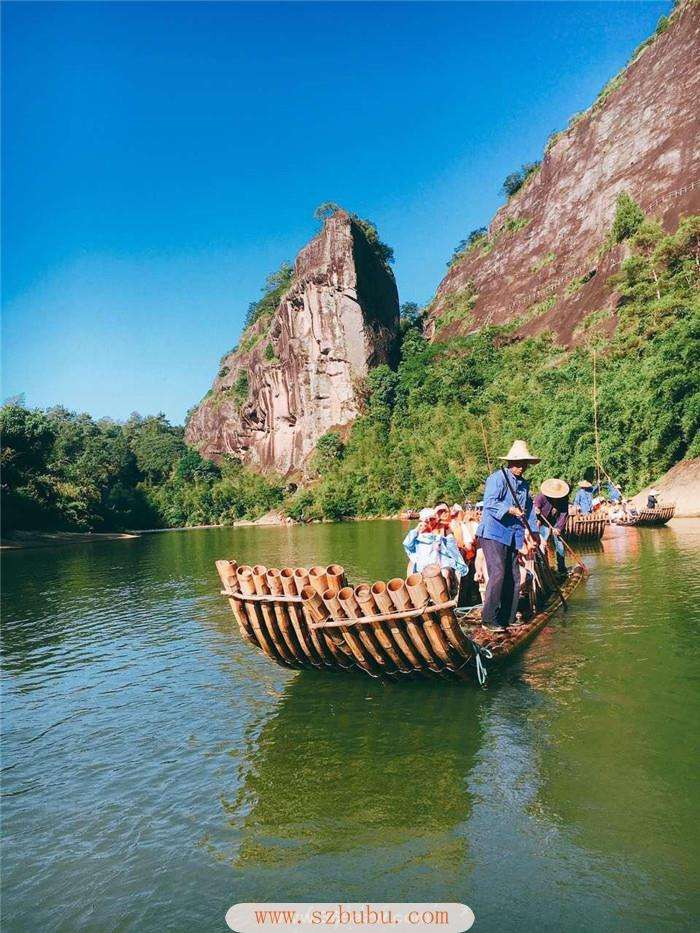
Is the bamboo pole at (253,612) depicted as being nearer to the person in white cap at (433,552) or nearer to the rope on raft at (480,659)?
the person in white cap at (433,552)

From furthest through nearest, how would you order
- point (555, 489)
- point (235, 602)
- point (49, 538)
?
point (49, 538), point (555, 489), point (235, 602)

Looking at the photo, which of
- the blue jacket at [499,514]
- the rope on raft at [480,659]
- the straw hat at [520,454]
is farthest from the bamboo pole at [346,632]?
the straw hat at [520,454]

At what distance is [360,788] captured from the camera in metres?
4.75

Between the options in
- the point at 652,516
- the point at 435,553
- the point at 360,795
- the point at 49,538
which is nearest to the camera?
the point at 360,795

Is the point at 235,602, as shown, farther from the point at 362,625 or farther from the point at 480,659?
the point at 480,659

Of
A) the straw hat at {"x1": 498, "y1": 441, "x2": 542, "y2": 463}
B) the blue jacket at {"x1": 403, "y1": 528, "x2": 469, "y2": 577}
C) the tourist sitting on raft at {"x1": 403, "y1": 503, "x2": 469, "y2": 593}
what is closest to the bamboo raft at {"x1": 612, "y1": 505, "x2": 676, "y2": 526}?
the straw hat at {"x1": 498, "y1": 441, "x2": 542, "y2": 463}

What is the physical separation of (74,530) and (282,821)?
164ft

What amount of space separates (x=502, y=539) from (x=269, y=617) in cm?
291

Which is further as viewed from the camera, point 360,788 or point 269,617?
point 269,617

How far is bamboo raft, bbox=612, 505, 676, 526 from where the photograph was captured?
874 inches

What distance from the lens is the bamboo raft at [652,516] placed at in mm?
22188

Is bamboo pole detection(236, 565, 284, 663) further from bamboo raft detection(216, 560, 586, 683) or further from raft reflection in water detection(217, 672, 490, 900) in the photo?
raft reflection in water detection(217, 672, 490, 900)

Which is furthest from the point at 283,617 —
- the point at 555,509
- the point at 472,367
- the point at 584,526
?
the point at 472,367

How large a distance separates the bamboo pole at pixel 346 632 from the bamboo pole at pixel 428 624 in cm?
58
